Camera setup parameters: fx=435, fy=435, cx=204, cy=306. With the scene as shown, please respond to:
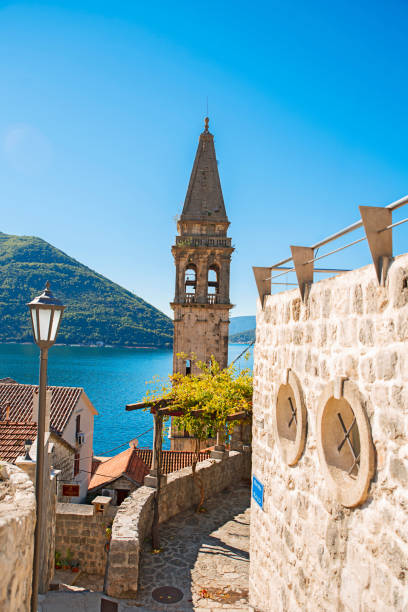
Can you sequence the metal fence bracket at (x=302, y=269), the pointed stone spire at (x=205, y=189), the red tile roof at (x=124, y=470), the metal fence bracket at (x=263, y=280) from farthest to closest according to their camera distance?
the pointed stone spire at (x=205, y=189), the red tile roof at (x=124, y=470), the metal fence bracket at (x=263, y=280), the metal fence bracket at (x=302, y=269)

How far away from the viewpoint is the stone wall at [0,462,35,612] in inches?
111

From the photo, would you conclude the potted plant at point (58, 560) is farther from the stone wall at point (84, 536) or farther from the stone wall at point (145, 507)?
the stone wall at point (145, 507)

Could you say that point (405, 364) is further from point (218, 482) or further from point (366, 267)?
point (218, 482)

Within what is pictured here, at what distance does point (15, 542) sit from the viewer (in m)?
3.04

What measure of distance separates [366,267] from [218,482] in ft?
36.2

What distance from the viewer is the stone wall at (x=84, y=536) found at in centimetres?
1180

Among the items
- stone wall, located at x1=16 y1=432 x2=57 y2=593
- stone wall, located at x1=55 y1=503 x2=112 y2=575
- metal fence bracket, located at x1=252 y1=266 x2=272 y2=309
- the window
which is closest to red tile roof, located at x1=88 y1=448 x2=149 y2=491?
the window

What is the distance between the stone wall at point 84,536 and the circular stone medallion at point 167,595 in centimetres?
425

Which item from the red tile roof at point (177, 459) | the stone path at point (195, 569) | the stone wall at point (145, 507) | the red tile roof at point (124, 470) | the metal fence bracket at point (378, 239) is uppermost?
the metal fence bracket at point (378, 239)

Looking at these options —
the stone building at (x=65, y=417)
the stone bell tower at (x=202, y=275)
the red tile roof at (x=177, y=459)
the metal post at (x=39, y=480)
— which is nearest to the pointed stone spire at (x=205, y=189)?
the stone bell tower at (x=202, y=275)

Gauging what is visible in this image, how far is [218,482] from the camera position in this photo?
13219mm

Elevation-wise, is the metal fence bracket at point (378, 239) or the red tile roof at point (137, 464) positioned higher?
the metal fence bracket at point (378, 239)

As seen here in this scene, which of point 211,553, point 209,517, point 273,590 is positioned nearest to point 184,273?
point 209,517

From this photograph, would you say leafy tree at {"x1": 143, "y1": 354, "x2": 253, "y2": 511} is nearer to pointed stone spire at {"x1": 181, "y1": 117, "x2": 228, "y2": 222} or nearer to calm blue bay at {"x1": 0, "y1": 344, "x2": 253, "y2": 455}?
pointed stone spire at {"x1": 181, "y1": 117, "x2": 228, "y2": 222}
